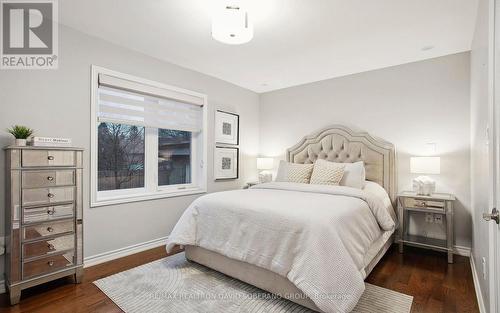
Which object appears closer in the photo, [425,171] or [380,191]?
[425,171]

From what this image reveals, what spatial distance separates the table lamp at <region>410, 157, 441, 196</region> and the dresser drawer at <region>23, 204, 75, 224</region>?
3567 millimetres

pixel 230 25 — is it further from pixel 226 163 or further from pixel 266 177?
pixel 266 177

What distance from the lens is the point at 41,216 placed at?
6.73ft

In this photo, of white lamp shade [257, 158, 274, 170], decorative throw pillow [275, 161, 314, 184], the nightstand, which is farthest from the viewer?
white lamp shade [257, 158, 274, 170]

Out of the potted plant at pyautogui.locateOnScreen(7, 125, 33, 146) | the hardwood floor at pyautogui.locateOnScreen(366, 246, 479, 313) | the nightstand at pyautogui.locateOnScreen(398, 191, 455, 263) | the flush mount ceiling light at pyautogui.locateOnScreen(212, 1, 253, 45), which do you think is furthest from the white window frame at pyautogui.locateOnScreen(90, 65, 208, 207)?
the nightstand at pyautogui.locateOnScreen(398, 191, 455, 263)

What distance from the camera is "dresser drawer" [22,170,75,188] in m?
1.98

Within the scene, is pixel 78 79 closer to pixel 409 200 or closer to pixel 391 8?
pixel 391 8

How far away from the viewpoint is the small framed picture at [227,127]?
3992 millimetres

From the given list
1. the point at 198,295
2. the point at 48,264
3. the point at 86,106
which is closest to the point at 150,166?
the point at 86,106

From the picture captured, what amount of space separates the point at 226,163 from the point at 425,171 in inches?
106

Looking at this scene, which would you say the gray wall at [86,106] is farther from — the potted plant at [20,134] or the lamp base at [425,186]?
the lamp base at [425,186]

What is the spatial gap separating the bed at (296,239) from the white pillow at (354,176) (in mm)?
527

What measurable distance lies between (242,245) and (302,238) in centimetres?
56

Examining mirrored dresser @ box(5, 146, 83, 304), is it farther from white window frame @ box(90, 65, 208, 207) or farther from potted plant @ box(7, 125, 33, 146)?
white window frame @ box(90, 65, 208, 207)
